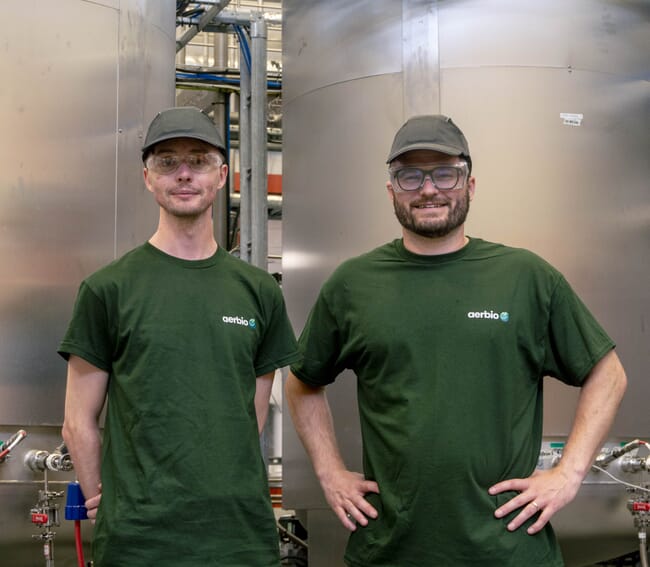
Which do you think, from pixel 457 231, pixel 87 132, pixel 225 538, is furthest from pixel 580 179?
pixel 225 538

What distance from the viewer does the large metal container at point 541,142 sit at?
3371 millimetres

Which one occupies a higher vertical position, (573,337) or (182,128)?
(182,128)

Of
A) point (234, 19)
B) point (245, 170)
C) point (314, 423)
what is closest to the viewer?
point (314, 423)

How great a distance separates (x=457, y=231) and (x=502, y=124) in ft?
4.48

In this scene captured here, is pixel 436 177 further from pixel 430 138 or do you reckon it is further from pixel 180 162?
pixel 180 162

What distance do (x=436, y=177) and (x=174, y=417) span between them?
0.76 metres

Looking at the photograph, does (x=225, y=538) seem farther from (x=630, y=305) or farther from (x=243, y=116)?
(x=243, y=116)

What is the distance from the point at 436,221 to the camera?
2.09 m

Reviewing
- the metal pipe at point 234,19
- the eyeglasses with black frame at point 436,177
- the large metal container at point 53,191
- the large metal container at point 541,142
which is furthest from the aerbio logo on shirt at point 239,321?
the metal pipe at point 234,19

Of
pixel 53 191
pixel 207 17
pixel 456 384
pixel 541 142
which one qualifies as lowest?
pixel 456 384

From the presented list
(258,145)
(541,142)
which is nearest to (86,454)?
(541,142)

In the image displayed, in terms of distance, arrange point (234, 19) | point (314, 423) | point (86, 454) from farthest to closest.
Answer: point (234, 19) → point (314, 423) → point (86, 454)

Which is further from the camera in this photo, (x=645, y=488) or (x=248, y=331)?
(x=645, y=488)

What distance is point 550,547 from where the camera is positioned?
201 centimetres
